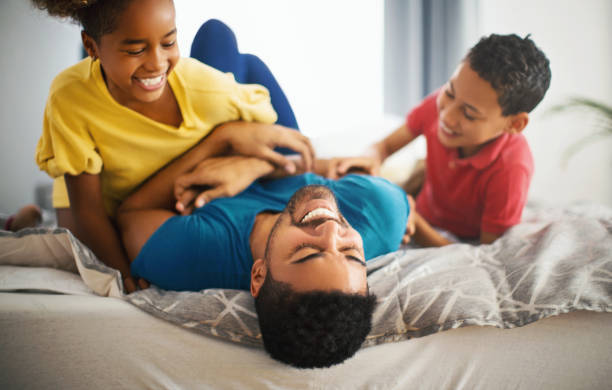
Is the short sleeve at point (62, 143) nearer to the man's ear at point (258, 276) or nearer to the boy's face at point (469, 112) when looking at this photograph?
the man's ear at point (258, 276)

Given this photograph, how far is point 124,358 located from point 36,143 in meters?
0.34

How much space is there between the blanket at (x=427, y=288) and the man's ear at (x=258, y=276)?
3 cm

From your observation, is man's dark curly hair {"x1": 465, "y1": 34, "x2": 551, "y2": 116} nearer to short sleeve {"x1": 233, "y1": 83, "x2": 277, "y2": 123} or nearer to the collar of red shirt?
the collar of red shirt

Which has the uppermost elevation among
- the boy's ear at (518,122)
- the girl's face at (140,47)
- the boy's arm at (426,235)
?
the girl's face at (140,47)

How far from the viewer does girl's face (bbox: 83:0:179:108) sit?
0.49 metres

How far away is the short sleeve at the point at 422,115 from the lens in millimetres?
1034

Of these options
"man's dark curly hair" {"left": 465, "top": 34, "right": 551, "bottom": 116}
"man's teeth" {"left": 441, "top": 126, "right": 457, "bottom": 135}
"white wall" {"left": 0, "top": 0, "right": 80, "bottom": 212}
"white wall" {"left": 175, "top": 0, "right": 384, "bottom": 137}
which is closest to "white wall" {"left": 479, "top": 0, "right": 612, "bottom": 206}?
"man's dark curly hair" {"left": 465, "top": 34, "right": 551, "bottom": 116}

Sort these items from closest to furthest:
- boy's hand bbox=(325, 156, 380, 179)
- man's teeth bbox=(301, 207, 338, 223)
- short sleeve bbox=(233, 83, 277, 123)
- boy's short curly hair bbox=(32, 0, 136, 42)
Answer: boy's short curly hair bbox=(32, 0, 136, 42) → man's teeth bbox=(301, 207, 338, 223) → short sleeve bbox=(233, 83, 277, 123) → boy's hand bbox=(325, 156, 380, 179)

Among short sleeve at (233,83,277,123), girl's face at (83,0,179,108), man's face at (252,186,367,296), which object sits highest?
girl's face at (83,0,179,108)

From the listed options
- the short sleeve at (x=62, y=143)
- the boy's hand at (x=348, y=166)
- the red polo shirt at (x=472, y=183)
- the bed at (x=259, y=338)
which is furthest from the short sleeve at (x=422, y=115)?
the short sleeve at (x=62, y=143)

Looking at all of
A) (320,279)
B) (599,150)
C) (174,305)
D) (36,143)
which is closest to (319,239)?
(320,279)

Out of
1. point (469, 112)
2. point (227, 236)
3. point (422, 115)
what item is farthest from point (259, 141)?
point (422, 115)

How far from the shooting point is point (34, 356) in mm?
529

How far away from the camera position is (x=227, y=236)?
0.70 metres
